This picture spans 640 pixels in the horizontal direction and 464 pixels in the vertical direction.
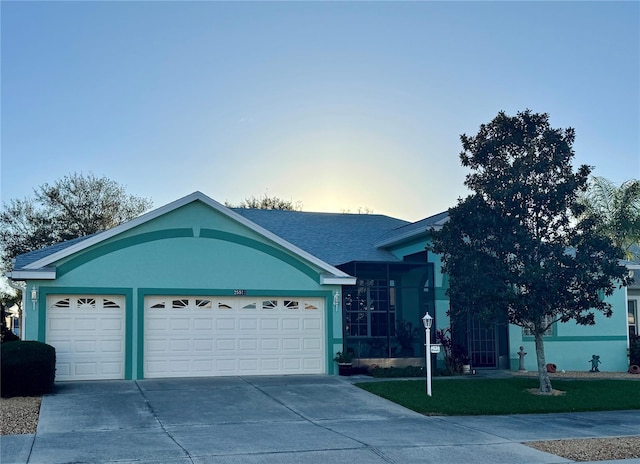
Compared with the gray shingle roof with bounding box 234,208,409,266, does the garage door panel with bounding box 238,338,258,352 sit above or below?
below

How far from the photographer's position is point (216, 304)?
19922 mm

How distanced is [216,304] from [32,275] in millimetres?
4892

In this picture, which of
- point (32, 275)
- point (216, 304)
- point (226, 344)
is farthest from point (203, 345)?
point (32, 275)

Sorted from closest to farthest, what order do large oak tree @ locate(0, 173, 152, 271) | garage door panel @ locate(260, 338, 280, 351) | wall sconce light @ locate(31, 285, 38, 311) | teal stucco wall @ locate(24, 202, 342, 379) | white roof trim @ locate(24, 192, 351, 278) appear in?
wall sconce light @ locate(31, 285, 38, 311) < white roof trim @ locate(24, 192, 351, 278) < teal stucco wall @ locate(24, 202, 342, 379) < garage door panel @ locate(260, 338, 280, 351) < large oak tree @ locate(0, 173, 152, 271)

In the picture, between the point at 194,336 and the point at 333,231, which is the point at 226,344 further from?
the point at 333,231

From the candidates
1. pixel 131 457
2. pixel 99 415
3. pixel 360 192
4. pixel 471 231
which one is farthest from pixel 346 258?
pixel 131 457

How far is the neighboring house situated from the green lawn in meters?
3.03

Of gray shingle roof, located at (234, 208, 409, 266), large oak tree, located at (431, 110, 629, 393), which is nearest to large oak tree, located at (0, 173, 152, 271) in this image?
gray shingle roof, located at (234, 208, 409, 266)

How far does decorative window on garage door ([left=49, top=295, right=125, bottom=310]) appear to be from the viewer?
18438 millimetres

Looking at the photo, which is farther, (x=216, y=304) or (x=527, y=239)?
(x=216, y=304)

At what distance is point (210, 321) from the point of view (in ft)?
64.9

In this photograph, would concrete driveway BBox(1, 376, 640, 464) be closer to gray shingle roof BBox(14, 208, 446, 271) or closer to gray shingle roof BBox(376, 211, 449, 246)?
gray shingle roof BBox(376, 211, 449, 246)

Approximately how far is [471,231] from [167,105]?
9.80 meters

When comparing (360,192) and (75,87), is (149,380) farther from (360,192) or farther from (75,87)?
(360,192)
